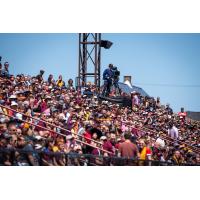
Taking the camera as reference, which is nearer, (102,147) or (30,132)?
(30,132)

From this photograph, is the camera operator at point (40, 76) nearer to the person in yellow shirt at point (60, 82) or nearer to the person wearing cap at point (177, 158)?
the person in yellow shirt at point (60, 82)

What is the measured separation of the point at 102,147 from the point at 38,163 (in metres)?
1.46

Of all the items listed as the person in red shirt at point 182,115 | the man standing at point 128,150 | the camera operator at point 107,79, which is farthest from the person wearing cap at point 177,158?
the camera operator at point 107,79

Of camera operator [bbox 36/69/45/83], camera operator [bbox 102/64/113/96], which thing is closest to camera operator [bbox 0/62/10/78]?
camera operator [bbox 36/69/45/83]

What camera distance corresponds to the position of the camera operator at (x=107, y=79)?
11.9 meters

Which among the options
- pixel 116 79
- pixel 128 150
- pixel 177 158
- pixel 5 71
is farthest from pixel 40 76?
pixel 177 158

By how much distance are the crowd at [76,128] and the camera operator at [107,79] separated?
13.4 inches

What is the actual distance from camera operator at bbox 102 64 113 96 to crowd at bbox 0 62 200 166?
34cm

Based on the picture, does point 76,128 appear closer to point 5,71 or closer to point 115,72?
point 5,71

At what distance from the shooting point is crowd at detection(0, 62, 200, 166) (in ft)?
25.4

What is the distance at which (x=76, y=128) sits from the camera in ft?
30.7
